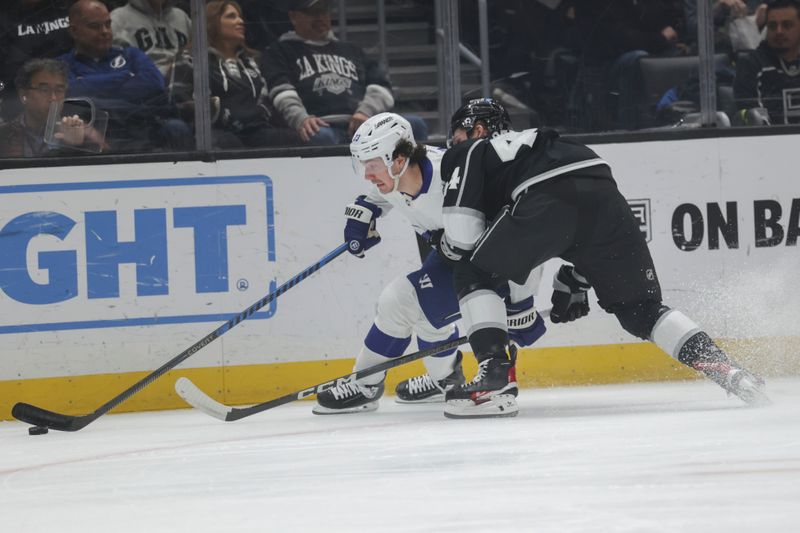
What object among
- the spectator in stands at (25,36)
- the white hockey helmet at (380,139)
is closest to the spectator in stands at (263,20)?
the spectator in stands at (25,36)

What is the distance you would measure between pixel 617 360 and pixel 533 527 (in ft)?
8.08

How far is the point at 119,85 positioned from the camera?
4.36m

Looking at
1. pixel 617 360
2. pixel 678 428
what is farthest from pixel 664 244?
pixel 678 428

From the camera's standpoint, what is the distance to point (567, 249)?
11.5 ft

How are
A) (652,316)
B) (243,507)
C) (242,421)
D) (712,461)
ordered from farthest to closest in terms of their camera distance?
1. (242,421)
2. (652,316)
3. (712,461)
4. (243,507)

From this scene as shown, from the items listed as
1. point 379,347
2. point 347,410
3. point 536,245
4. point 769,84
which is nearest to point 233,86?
point 379,347

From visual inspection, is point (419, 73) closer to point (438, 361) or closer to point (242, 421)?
point (438, 361)

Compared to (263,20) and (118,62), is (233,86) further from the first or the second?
(118,62)

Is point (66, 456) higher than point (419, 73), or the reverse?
point (419, 73)

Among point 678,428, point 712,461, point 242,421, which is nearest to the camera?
point 712,461

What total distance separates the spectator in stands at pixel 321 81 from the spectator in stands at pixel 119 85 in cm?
42

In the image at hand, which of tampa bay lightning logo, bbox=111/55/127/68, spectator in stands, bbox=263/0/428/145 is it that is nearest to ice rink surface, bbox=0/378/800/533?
spectator in stands, bbox=263/0/428/145

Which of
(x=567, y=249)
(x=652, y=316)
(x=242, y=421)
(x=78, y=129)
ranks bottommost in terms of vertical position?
(x=242, y=421)

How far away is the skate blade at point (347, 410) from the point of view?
3920 millimetres
